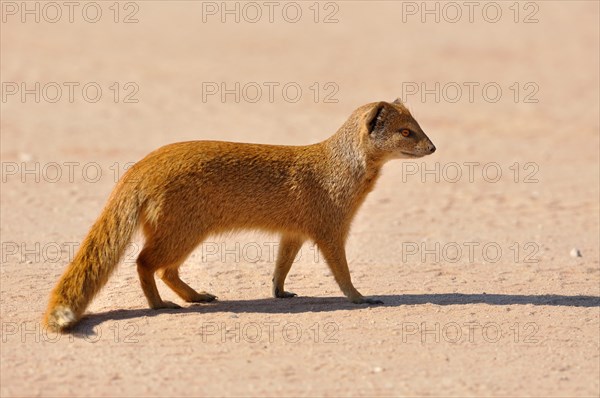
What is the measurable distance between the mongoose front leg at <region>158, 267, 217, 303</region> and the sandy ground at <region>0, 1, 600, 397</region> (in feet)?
0.52

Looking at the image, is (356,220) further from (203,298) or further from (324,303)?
(203,298)

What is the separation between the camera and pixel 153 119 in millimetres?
16641

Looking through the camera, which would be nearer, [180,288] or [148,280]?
[148,280]

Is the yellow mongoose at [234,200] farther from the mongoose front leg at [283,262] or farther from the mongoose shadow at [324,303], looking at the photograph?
the mongoose shadow at [324,303]

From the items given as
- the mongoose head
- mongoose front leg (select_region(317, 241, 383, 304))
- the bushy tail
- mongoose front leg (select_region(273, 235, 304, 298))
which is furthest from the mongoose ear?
the bushy tail

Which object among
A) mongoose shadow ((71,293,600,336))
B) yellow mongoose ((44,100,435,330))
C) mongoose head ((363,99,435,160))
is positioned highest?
mongoose head ((363,99,435,160))

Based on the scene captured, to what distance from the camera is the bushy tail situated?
6897 mm

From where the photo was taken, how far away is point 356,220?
11.2 metres

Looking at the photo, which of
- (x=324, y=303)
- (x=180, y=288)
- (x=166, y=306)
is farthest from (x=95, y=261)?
(x=324, y=303)

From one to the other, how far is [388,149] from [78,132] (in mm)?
8364

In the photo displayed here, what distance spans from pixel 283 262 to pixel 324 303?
0.50 meters

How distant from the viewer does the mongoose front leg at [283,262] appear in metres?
8.16

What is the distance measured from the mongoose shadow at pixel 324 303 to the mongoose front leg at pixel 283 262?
105 mm

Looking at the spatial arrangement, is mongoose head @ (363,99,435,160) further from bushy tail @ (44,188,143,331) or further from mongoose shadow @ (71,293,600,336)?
bushy tail @ (44,188,143,331)
